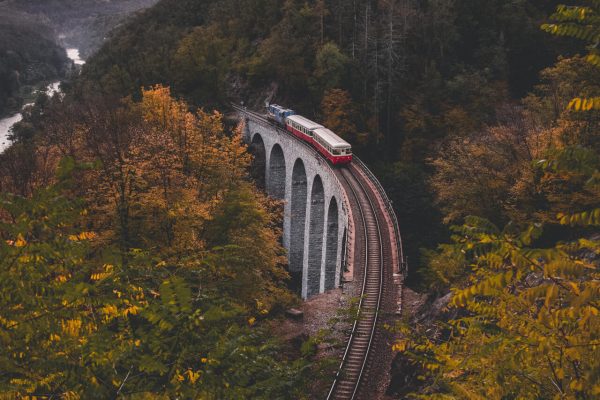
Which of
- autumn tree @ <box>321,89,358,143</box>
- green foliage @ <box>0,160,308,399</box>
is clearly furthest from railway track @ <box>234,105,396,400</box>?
autumn tree @ <box>321,89,358,143</box>

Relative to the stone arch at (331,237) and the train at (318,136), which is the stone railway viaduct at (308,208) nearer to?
the stone arch at (331,237)

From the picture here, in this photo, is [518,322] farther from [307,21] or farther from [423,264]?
[307,21]

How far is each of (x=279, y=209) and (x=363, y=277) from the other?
34.0 ft

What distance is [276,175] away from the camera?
56.6m

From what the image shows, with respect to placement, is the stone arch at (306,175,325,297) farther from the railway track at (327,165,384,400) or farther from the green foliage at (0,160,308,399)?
the green foliage at (0,160,308,399)

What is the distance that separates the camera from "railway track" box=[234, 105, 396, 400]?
18.5m

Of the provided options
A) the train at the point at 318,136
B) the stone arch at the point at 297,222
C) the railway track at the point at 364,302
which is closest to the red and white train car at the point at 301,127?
the train at the point at 318,136

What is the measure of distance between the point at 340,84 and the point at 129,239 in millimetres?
40033

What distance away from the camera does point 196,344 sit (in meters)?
7.76

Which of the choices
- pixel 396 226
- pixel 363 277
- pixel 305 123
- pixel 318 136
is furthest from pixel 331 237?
pixel 305 123

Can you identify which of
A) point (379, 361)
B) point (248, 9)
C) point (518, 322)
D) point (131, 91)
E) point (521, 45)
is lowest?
point (379, 361)

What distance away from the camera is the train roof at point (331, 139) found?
39.7 metres

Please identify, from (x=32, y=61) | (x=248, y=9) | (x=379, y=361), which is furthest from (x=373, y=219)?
(x=32, y=61)

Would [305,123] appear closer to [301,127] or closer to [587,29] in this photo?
[301,127]
